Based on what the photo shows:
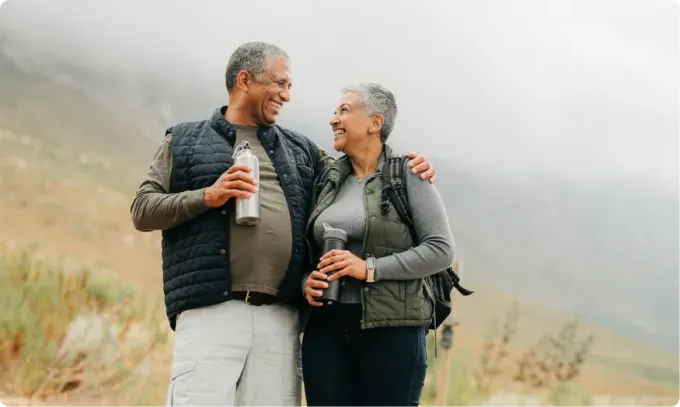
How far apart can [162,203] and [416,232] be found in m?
0.58

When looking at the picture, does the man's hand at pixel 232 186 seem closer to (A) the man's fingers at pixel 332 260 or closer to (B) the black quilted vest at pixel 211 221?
(B) the black quilted vest at pixel 211 221

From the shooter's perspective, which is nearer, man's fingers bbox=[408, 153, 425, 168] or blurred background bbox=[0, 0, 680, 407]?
man's fingers bbox=[408, 153, 425, 168]

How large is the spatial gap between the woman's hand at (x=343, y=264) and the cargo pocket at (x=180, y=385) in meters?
0.38

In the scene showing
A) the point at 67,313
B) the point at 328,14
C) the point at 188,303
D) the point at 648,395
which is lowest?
the point at 648,395

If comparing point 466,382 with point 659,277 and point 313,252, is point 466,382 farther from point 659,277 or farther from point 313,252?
point 313,252

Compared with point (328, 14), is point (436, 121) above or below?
below

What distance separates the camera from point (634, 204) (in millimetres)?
3889

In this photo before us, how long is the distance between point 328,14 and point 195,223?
2.13 meters

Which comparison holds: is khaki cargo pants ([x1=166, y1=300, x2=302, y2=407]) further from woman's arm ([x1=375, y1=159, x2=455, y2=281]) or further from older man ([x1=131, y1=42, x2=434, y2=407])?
woman's arm ([x1=375, y1=159, x2=455, y2=281])

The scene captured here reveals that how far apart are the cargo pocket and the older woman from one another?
0.26 m

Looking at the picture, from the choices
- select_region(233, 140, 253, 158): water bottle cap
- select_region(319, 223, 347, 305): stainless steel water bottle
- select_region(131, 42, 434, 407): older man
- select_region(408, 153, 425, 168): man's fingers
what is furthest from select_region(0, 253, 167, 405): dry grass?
select_region(408, 153, 425, 168): man's fingers

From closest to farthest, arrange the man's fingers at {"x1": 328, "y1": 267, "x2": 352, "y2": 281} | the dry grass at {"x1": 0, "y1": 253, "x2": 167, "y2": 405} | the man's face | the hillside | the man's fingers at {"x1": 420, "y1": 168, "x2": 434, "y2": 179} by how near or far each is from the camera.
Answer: the man's fingers at {"x1": 328, "y1": 267, "x2": 352, "y2": 281}
the man's fingers at {"x1": 420, "y1": 168, "x2": 434, "y2": 179}
the man's face
the dry grass at {"x1": 0, "y1": 253, "x2": 167, "y2": 405}
the hillside

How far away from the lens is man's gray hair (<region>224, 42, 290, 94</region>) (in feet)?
6.20

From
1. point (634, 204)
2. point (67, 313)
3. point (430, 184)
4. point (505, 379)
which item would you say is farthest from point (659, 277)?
point (67, 313)
